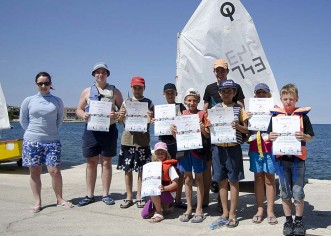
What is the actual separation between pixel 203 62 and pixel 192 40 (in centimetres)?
46

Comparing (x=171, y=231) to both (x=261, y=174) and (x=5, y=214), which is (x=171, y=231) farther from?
(x=5, y=214)

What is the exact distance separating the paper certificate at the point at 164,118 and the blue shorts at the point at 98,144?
2.74 ft

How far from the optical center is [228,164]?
4.09m

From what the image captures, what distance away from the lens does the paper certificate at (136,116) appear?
4836 mm

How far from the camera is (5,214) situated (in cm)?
454

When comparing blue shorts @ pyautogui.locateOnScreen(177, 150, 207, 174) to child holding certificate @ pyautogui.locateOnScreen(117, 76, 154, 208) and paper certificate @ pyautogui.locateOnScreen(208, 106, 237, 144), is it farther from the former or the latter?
child holding certificate @ pyautogui.locateOnScreen(117, 76, 154, 208)

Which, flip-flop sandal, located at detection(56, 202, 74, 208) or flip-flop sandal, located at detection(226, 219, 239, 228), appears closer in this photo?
flip-flop sandal, located at detection(226, 219, 239, 228)

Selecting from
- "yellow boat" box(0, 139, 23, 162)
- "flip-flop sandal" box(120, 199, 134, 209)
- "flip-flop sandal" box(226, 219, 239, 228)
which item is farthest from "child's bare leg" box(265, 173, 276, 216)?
"yellow boat" box(0, 139, 23, 162)

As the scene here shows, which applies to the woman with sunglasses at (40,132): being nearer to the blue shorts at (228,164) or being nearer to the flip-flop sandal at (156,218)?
the flip-flop sandal at (156,218)

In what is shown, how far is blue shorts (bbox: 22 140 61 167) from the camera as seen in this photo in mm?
4754

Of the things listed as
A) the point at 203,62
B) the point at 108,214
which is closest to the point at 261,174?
the point at 108,214

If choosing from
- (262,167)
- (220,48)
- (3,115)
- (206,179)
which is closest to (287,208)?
(262,167)

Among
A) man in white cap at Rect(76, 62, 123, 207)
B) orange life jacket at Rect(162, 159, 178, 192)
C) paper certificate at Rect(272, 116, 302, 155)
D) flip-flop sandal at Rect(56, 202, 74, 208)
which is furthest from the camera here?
man in white cap at Rect(76, 62, 123, 207)

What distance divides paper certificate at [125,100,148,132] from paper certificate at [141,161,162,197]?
1.96 ft
